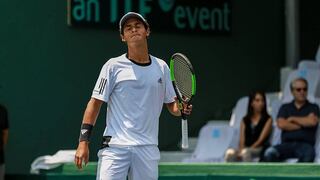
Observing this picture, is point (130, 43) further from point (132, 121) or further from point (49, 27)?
point (49, 27)

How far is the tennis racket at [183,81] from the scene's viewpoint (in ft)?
22.8

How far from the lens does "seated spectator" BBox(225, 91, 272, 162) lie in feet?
39.9

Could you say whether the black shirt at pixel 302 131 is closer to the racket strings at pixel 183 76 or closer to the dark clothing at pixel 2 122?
the dark clothing at pixel 2 122

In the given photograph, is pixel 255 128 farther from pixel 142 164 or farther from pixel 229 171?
pixel 142 164

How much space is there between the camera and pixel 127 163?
6.89 metres

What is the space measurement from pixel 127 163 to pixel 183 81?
729 mm

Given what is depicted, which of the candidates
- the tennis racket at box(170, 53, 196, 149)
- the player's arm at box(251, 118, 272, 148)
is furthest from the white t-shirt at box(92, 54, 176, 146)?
the player's arm at box(251, 118, 272, 148)

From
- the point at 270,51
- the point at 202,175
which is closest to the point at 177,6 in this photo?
the point at 270,51

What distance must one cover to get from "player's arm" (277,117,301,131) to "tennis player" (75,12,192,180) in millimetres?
4924

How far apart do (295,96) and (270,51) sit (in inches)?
134

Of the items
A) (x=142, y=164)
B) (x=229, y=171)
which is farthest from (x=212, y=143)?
(x=142, y=164)

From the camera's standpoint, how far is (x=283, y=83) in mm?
14383

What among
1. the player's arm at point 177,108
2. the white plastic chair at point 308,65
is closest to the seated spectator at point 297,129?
the white plastic chair at point 308,65

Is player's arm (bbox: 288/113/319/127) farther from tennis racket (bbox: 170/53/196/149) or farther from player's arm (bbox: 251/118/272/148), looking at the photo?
tennis racket (bbox: 170/53/196/149)
